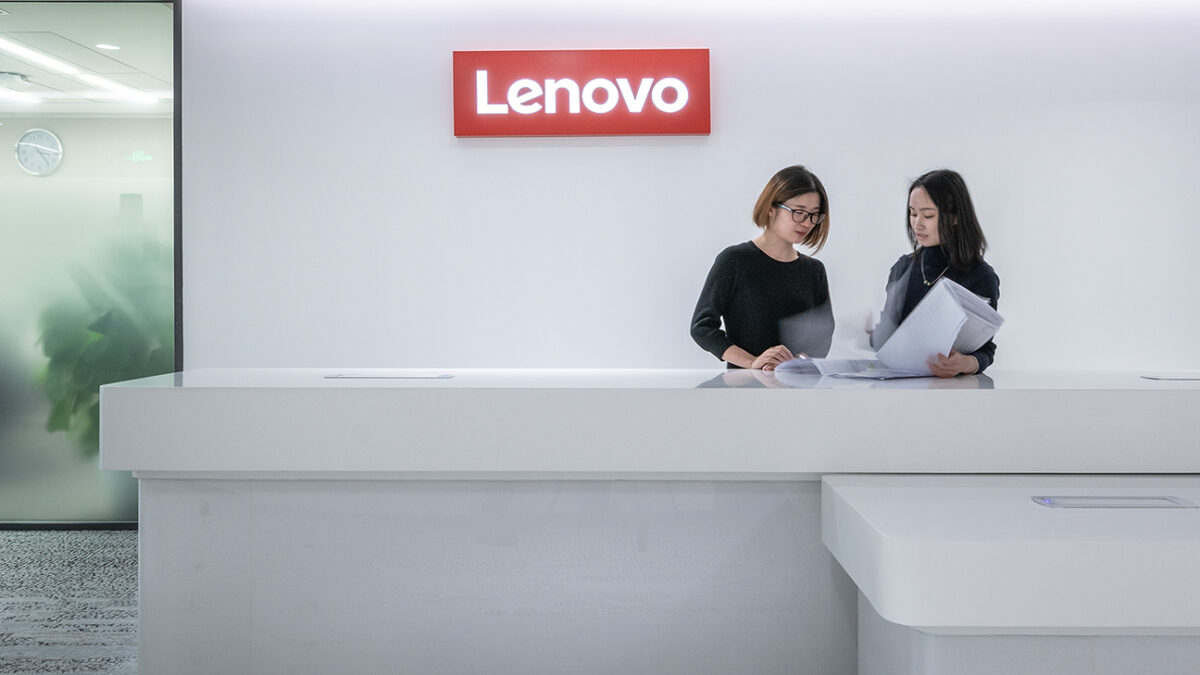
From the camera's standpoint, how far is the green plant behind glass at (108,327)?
13.3 ft

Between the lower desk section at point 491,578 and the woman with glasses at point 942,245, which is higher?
the woman with glasses at point 942,245

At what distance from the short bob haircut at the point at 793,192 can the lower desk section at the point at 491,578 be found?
55.8 inches

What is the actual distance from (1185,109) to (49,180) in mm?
5178

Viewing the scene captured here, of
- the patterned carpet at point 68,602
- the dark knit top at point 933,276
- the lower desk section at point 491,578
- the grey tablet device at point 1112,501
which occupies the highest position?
the dark knit top at point 933,276

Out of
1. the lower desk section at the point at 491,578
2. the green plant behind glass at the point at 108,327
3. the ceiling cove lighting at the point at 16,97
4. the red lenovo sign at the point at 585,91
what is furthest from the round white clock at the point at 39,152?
the lower desk section at the point at 491,578

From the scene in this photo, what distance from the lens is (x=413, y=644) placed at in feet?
5.35

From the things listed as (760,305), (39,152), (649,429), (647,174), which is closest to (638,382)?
(649,429)

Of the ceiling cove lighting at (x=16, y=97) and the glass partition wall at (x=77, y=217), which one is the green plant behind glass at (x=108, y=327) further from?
the ceiling cove lighting at (x=16, y=97)

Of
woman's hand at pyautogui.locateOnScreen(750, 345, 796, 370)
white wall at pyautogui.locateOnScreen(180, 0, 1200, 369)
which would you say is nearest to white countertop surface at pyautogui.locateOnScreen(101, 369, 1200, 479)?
woman's hand at pyautogui.locateOnScreen(750, 345, 796, 370)

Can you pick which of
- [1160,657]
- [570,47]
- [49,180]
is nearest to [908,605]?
[1160,657]

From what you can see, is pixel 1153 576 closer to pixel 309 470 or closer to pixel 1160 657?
pixel 1160 657

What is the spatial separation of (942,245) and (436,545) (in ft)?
5.78

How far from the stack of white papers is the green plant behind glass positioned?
339 centimetres

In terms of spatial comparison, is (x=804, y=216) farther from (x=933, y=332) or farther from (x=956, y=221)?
(x=933, y=332)
